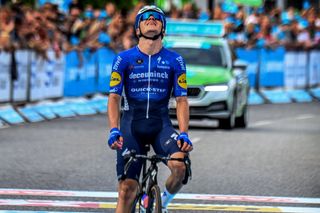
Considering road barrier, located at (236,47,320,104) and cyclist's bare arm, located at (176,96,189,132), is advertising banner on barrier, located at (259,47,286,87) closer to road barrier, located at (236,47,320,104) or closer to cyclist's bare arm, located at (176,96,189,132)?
road barrier, located at (236,47,320,104)

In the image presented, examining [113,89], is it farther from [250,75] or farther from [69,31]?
[250,75]

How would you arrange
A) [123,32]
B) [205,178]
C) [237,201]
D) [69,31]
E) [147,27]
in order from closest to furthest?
[147,27], [237,201], [205,178], [69,31], [123,32]

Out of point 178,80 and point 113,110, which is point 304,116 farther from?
point 113,110

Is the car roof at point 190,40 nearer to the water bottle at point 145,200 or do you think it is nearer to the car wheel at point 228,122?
the car wheel at point 228,122

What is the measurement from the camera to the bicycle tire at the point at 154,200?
8094 millimetres

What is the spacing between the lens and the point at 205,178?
47.9 feet

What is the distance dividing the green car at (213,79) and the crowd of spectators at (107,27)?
2982 mm

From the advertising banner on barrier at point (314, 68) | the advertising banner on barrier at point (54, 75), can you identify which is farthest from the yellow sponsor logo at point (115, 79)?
the advertising banner on barrier at point (314, 68)

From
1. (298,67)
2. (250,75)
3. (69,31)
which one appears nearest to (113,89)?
(69,31)

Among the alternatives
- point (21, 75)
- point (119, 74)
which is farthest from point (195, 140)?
point (119, 74)

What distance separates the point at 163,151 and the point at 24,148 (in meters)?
9.95

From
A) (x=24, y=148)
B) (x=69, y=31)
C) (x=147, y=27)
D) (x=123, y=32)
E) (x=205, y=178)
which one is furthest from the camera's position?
(x=123, y=32)

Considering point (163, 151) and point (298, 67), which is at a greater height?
point (163, 151)

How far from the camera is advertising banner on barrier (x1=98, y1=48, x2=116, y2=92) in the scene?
29719mm
